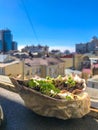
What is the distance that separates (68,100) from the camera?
1.46 m

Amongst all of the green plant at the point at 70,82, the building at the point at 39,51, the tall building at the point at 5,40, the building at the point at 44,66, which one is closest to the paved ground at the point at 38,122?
the green plant at the point at 70,82

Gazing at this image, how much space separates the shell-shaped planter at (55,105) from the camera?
4.80 ft

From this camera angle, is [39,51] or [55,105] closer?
[55,105]

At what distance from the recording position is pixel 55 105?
4.83 ft

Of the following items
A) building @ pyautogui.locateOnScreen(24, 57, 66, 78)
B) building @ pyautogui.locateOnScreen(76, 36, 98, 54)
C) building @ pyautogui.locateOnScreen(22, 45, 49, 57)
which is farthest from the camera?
building @ pyautogui.locateOnScreen(76, 36, 98, 54)

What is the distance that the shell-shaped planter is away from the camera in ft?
4.80

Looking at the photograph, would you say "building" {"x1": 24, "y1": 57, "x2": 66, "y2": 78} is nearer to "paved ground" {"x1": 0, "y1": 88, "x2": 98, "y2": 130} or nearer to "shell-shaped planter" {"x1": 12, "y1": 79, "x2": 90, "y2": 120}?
"paved ground" {"x1": 0, "y1": 88, "x2": 98, "y2": 130}

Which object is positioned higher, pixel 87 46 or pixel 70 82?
pixel 87 46

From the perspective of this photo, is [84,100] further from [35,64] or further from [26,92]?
[35,64]

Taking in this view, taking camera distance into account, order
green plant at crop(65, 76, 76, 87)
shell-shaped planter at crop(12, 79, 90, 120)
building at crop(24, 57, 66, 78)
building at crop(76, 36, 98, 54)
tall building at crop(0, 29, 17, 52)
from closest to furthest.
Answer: shell-shaped planter at crop(12, 79, 90, 120) < green plant at crop(65, 76, 76, 87) < building at crop(24, 57, 66, 78) < tall building at crop(0, 29, 17, 52) < building at crop(76, 36, 98, 54)

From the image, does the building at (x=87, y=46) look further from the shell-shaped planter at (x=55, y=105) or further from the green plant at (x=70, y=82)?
the shell-shaped planter at (x=55, y=105)

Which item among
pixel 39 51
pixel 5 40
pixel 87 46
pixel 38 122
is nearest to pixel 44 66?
pixel 39 51

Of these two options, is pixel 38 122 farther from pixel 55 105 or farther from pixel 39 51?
pixel 39 51

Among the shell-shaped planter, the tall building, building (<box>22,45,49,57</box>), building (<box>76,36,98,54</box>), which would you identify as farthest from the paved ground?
building (<box>76,36,98,54</box>)
